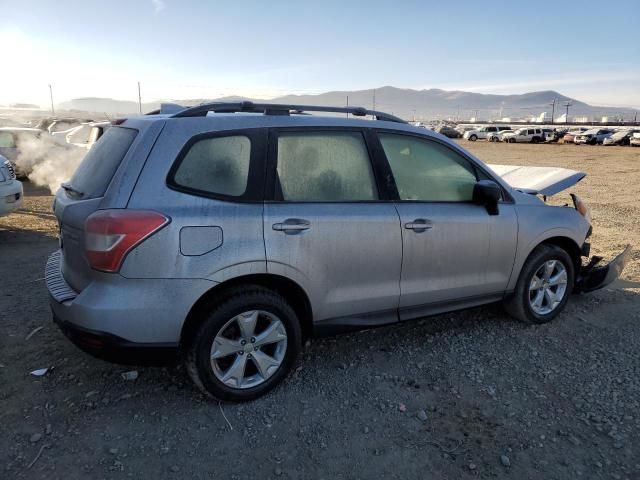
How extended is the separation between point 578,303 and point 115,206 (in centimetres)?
428

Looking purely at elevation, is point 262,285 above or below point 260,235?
below

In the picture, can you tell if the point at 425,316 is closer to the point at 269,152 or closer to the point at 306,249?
the point at 306,249

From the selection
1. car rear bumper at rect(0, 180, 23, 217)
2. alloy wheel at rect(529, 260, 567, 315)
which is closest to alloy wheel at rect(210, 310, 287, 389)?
alloy wheel at rect(529, 260, 567, 315)

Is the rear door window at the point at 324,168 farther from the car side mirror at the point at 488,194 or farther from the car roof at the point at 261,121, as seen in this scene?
the car side mirror at the point at 488,194

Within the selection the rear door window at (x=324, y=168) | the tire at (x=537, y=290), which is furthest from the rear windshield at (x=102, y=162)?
the tire at (x=537, y=290)

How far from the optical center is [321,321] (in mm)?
3223

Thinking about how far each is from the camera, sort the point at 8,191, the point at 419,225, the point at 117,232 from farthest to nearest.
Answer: the point at 8,191 → the point at 419,225 → the point at 117,232

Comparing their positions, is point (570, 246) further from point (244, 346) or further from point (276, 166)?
point (244, 346)

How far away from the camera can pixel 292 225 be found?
2.95 metres

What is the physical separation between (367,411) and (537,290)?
2.08 meters

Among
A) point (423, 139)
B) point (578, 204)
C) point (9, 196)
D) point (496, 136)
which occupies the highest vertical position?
point (423, 139)

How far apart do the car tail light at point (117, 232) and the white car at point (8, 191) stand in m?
5.51

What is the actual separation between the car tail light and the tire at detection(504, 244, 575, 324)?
294 centimetres

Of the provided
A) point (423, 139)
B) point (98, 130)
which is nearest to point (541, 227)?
point (423, 139)
